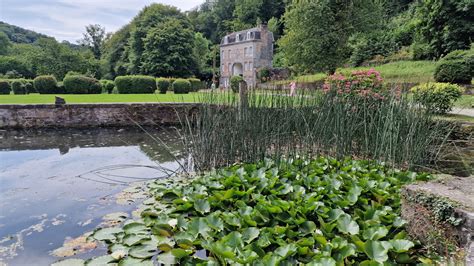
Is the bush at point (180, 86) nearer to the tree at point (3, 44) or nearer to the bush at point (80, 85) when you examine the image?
the bush at point (80, 85)

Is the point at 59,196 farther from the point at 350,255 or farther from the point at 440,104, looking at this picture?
the point at 440,104

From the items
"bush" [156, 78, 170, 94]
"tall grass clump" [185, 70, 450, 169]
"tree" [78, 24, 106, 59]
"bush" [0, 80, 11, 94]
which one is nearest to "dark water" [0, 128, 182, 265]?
"tall grass clump" [185, 70, 450, 169]

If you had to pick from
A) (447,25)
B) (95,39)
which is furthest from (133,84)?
(95,39)

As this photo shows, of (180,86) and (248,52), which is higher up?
(248,52)

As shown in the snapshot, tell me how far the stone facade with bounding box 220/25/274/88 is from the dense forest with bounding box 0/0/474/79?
125 cm

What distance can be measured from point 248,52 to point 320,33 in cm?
1353

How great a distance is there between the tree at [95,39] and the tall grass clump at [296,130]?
37.0 metres

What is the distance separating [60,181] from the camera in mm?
3527

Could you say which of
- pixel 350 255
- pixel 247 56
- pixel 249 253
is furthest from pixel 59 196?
pixel 247 56

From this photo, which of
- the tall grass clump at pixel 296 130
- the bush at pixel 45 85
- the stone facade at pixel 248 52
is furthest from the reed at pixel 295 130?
the stone facade at pixel 248 52

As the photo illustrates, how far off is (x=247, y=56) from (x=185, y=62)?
17.6ft

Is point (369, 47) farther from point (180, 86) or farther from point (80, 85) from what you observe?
point (80, 85)

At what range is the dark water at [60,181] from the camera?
2232mm

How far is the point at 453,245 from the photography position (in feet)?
5.05
